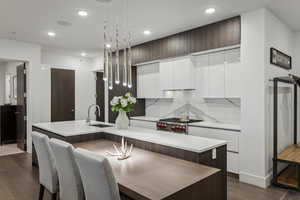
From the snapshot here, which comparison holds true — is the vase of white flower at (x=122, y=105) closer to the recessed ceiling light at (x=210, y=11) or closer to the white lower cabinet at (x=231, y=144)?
the white lower cabinet at (x=231, y=144)

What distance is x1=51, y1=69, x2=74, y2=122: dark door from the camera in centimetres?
614

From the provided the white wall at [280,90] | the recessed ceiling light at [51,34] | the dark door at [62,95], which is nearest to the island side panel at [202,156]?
the white wall at [280,90]

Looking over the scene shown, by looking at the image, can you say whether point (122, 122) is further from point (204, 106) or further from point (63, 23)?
point (63, 23)

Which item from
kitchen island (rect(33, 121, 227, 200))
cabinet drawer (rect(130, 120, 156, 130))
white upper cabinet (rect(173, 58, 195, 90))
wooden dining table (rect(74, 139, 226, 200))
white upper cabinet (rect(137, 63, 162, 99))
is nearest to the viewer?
wooden dining table (rect(74, 139, 226, 200))

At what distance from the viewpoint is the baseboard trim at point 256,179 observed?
313cm

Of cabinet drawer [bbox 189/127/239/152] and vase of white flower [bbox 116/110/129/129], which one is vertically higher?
vase of white flower [bbox 116/110/129/129]

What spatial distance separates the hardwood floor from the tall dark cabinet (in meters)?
2.87

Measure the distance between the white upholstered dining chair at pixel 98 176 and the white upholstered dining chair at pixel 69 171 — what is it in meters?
0.27

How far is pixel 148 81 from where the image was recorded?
5.33 metres

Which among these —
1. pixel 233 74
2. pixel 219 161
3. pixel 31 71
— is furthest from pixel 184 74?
pixel 31 71

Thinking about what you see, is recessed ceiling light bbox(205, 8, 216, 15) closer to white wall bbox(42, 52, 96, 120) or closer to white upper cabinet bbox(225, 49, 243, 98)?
white upper cabinet bbox(225, 49, 243, 98)

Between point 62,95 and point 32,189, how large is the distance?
3.67 m

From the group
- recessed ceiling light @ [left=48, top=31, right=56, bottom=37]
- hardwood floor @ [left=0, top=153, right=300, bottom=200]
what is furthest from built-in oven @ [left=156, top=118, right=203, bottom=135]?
recessed ceiling light @ [left=48, top=31, right=56, bottom=37]

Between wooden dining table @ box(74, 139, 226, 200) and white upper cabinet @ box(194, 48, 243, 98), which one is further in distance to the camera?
white upper cabinet @ box(194, 48, 243, 98)
